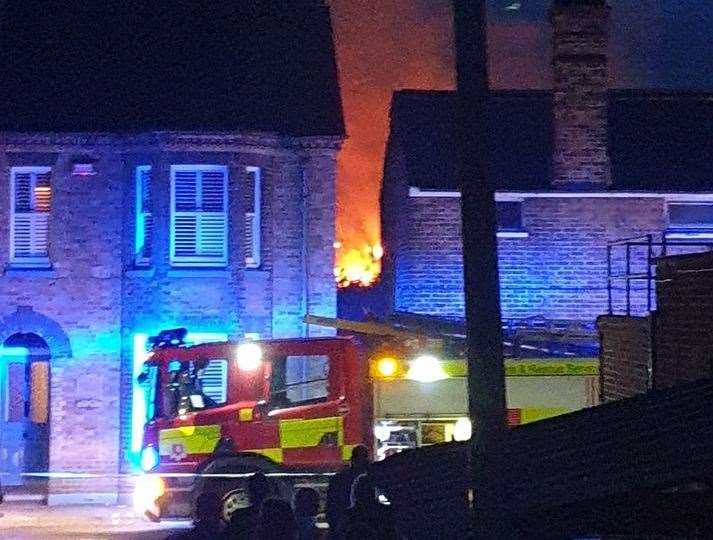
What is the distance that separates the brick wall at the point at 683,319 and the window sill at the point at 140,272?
416 inches

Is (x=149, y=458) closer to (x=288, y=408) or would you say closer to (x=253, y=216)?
(x=288, y=408)

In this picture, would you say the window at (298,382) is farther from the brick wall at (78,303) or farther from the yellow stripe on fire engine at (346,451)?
the brick wall at (78,303)

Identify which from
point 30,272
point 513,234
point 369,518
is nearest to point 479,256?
point 369,518

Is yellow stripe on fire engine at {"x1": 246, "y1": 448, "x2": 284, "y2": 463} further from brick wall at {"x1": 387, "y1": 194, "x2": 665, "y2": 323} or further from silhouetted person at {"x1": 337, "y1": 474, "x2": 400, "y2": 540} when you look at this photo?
silhouetted person at {"x1": 337, "y1": 474, "x2": 400, "y2": 540}

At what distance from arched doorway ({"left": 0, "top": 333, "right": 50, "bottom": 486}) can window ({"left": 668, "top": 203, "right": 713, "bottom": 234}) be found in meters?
10.7

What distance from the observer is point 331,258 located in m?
22.9

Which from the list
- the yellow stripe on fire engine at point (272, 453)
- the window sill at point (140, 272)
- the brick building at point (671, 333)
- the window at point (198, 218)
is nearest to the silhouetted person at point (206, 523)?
the brick building at point (671, 333)

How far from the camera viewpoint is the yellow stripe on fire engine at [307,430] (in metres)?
17.1

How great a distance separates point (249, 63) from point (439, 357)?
8.08 metres

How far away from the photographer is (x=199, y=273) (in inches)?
880

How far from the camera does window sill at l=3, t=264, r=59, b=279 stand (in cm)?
2267

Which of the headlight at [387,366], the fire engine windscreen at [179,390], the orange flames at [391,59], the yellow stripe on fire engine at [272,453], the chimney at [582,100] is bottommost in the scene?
the yellow stripe on fire engine at [272,453]

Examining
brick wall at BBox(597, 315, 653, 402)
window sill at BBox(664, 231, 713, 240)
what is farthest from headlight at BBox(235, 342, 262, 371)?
window sill at BBox(664, 231, 713, 240)

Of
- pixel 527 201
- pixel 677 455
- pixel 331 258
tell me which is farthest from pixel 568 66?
pixel 677 455
